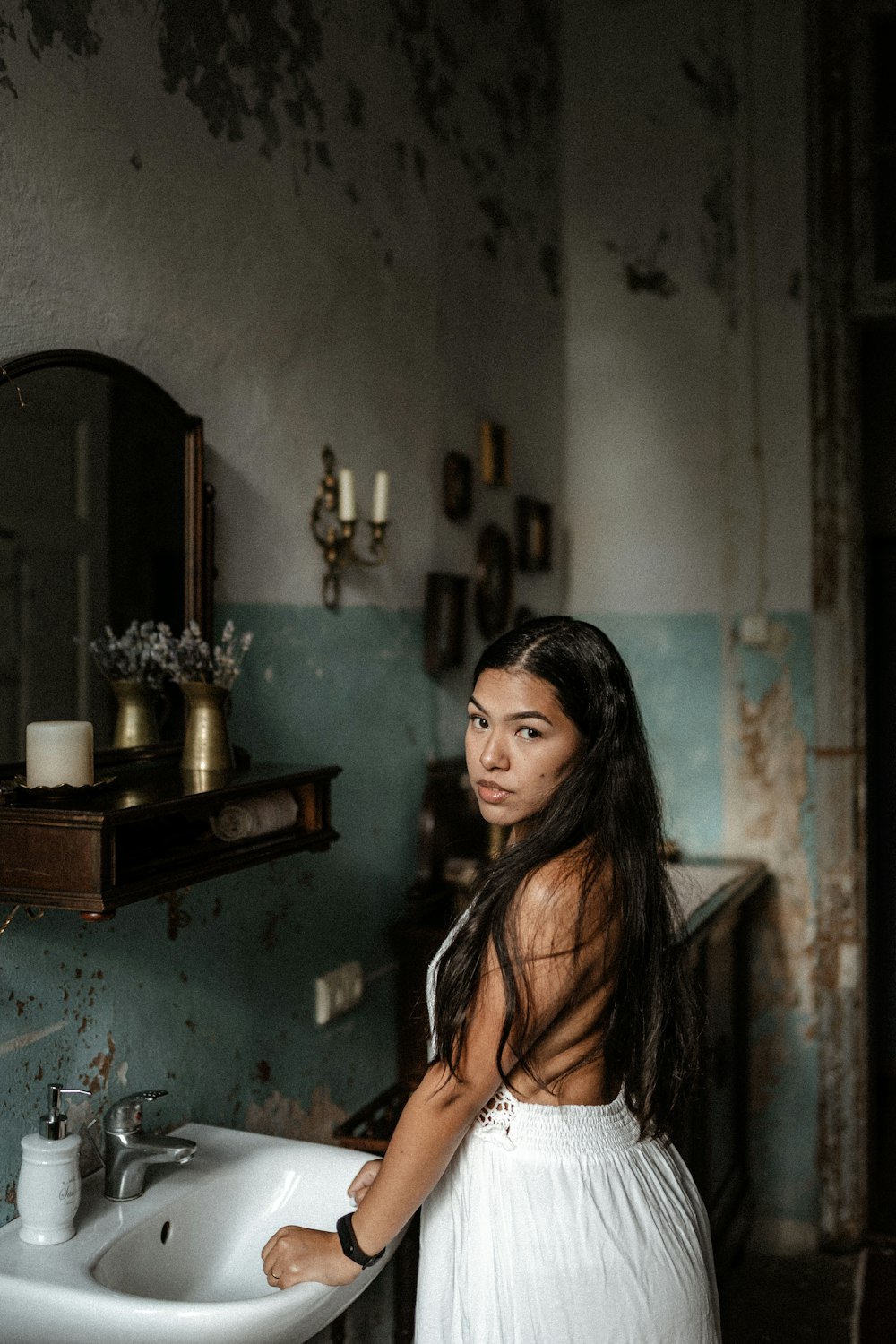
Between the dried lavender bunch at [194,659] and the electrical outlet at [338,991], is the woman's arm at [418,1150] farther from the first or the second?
the electrical outlet at [338,991]

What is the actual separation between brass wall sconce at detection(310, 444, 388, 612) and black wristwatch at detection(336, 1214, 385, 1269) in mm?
1411

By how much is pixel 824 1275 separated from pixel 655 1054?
8.26 feet

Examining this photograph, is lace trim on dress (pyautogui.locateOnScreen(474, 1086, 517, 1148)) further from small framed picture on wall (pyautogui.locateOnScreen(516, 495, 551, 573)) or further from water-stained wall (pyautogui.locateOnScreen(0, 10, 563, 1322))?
small framed picture on wall (pyautogui.locateOnScreen(516, 495, 551, 573))

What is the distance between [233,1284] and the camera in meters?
1.84

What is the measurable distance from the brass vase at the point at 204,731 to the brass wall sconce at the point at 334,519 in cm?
71

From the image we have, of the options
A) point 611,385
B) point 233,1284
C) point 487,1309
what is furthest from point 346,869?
point 611,385

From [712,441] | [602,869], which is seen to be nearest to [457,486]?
[712,441]

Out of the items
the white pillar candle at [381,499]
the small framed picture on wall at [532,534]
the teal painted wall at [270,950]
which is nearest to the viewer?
the teal painted wall at [270,950]

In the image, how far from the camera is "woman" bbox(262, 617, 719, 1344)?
151cm

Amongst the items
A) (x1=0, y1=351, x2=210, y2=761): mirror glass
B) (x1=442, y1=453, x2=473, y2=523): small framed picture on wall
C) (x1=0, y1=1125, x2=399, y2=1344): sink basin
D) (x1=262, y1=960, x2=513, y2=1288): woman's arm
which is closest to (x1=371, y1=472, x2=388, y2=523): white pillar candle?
(x1=442, y1=453, x2=473, y2=523): small framed picture on wall

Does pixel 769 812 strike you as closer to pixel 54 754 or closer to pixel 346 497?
pixel 346 497

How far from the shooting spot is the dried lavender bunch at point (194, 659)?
1969 millimetres

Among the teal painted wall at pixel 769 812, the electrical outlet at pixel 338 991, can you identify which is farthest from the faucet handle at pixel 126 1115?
the teal painted wall at pixel 769 812

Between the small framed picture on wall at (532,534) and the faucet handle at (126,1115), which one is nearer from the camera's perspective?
the faucet handle at (126,1115)
